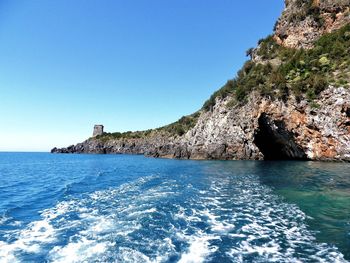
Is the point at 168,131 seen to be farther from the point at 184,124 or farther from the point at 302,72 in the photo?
the point at 302,72

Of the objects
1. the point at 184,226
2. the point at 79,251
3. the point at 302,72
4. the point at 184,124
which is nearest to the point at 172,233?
the point at 184,226

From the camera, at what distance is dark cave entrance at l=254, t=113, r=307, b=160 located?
50.0 m

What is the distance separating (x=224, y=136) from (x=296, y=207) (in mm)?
44989

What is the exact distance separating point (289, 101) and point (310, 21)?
1134 inches

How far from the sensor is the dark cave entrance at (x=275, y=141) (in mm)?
50000

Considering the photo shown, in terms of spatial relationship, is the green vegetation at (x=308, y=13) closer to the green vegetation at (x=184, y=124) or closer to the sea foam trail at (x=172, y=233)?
the green vegetation at (x=184, y=124)

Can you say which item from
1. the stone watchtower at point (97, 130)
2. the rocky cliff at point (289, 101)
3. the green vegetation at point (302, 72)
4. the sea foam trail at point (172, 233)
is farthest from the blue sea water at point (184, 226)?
the stone watchtower at point (97, 130)

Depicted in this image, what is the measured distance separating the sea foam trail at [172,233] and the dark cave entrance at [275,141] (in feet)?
113

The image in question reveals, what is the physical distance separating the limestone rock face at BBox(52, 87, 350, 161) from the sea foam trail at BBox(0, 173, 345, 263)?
101 ft

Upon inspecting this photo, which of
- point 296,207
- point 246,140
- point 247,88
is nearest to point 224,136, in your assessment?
point 246,140

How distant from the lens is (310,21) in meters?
64.8

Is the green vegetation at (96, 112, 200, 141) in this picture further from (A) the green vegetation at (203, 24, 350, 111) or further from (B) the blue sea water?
(B) the blue sea water

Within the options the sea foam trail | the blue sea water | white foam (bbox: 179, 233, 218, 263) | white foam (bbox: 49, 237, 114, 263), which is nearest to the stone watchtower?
the blue sea water

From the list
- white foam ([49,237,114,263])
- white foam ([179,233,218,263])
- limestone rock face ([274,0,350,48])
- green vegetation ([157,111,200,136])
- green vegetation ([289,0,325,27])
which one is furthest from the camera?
green vegetation ([157,111,200,136])
